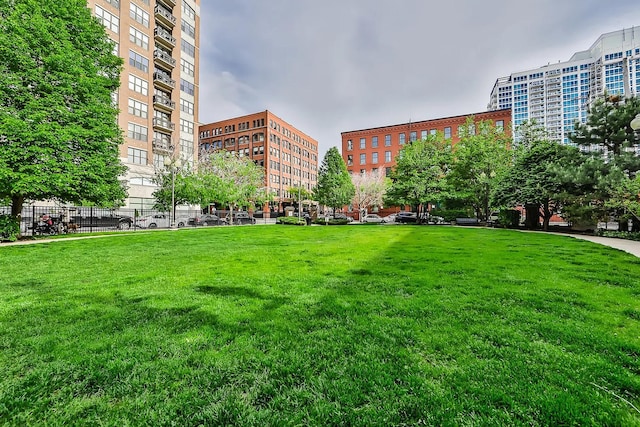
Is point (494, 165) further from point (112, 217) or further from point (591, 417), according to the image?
point (112, 217)

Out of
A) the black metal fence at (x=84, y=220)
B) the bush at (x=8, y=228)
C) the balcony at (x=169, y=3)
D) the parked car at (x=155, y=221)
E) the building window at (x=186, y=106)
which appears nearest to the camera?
the bush at (x=8, y=228)

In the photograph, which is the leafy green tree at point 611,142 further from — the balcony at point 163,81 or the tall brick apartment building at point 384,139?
the balcony at point 163,81

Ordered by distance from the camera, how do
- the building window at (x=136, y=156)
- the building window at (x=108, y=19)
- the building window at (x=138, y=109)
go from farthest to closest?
the building window at (x=138, y=109) < the building window at (x=136, y=156) < the building window at (x=108, y=19)

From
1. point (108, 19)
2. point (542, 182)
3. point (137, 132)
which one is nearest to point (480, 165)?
point (542, 182)

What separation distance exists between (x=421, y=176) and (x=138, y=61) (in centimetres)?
3336

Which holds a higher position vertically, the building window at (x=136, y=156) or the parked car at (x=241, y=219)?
the building window at (x=136, y=156)

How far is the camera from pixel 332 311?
154 inches

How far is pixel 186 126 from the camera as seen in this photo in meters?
38.9

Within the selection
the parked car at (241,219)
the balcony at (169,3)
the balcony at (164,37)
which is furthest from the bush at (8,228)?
the balcony at (169,3)

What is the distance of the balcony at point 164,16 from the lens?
3462 cm

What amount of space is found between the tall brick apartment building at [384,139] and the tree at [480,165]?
2687 cm

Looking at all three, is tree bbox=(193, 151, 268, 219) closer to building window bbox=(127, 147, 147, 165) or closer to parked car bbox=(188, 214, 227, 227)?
parked car bbox=(188, 214, 227, 227)

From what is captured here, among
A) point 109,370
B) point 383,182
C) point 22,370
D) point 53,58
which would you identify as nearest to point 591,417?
point 109,370

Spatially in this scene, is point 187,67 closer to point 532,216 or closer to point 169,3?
point 169,3
